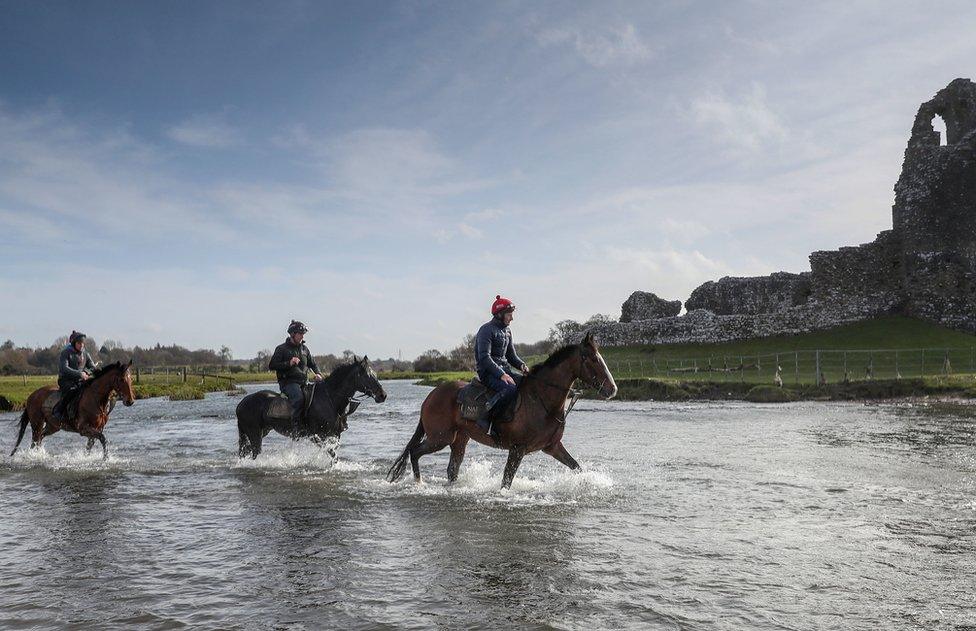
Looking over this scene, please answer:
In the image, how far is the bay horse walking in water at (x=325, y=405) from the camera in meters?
13.5

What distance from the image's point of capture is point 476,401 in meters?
10.9

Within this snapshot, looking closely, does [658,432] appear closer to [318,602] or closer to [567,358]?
[567,358]

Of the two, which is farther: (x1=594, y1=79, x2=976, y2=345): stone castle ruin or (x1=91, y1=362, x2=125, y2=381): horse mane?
(x1=594, y1=79, x2=976, y2=345): stone castle ruin

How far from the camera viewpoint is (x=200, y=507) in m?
10.2

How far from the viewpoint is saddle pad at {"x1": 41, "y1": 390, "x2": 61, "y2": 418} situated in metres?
15.9

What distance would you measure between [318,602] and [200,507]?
5245 millimetres

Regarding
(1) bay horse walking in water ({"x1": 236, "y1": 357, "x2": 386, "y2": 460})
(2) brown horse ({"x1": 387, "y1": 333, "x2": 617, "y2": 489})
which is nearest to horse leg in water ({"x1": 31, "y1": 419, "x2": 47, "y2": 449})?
(1) bay horse walking in water ({"x1": 236, "y1": 357, "x2": 386, "y2": 460})

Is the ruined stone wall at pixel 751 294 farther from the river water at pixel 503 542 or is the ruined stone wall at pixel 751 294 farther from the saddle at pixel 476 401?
the saddle at pixel 476 401

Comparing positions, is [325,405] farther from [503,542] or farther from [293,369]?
[503,542]

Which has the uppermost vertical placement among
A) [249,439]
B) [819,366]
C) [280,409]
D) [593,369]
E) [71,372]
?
[71,372]

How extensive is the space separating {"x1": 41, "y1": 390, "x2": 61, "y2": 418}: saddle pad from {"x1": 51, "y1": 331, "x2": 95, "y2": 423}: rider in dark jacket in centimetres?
22

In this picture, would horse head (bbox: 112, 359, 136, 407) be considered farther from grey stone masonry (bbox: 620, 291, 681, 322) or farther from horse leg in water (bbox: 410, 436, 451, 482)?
grey stone masonry (bbox: 620, 291, 681, 322)

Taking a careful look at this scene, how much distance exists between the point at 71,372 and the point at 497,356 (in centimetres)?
1082

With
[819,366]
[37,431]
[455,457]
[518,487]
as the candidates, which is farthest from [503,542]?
[819,366]
